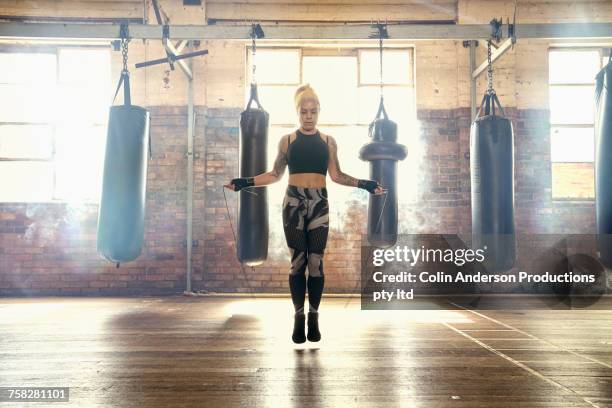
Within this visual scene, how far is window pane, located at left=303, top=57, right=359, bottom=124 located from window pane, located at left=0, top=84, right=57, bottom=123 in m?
3.26

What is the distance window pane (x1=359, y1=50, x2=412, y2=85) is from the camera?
656cm

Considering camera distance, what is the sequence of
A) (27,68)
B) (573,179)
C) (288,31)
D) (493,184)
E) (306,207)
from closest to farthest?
(306,207)
(493,184)
(288,31)
(27,68)
(573,179)

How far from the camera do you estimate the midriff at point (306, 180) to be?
2957 mm

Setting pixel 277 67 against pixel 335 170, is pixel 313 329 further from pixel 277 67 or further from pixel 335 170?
pixel 277 67

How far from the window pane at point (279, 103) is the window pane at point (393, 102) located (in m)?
0.89

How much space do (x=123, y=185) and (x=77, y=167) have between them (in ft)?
8.88

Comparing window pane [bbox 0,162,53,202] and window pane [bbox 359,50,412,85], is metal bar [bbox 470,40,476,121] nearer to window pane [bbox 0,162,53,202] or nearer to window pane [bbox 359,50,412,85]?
window pane [bbox 359,50,412,85]

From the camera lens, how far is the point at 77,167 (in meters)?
6.40

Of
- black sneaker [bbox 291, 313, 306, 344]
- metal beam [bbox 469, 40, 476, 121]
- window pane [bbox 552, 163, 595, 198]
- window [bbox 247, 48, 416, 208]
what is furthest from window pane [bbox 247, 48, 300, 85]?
window pane [bbox 552, 163, 595, 198]

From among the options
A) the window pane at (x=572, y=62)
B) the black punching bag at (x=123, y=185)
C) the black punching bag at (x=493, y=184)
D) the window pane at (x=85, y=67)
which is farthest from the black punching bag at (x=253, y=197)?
the window pane at (x=572, y=62)

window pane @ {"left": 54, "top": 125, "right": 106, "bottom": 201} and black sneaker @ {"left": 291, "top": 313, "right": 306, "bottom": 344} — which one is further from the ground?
window pane @ {"left": 54, "top": 125, "right": 106, "bottom": 201}

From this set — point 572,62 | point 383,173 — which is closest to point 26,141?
point 383,173

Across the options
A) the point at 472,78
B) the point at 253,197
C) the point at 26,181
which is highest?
the point at 472,78

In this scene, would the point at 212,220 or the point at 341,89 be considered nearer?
the point at 212,220
